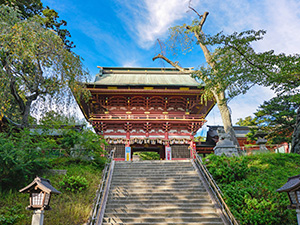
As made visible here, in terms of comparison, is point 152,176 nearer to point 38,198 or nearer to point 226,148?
point 226,148

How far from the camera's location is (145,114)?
1712 centimetres

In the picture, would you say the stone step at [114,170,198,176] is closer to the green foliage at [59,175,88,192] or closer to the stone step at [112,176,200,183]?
the stone step at [112,176,200,183]

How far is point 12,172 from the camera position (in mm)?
7078

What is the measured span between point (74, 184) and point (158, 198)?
308 centimetres

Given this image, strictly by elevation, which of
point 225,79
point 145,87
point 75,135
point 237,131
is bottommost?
point 75,135

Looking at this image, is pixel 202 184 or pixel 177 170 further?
pixel 177 170

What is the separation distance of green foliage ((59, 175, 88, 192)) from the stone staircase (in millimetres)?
1040

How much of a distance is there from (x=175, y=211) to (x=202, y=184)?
206 centimetres

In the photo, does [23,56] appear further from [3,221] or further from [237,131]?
[237,131]

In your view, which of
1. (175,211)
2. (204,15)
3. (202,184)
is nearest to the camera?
(175,211)

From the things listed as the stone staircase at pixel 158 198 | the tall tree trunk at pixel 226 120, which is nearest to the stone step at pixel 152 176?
the stone staircase at pixel 158 198

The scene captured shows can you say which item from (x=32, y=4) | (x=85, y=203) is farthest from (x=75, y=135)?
(x=32, y=4)

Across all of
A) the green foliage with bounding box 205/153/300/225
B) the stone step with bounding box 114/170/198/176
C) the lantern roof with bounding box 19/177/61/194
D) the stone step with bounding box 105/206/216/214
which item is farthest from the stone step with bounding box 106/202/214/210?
the lantern roof with bounding box 19/177/61/194

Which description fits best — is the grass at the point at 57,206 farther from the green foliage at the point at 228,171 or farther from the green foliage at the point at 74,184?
the green foliage at the point at 228,171
